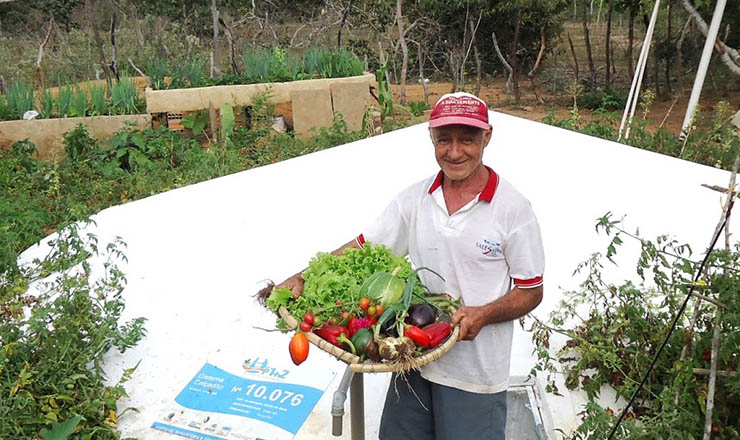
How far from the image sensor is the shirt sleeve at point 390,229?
221cm

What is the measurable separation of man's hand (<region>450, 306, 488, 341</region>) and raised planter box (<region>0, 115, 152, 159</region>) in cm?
588

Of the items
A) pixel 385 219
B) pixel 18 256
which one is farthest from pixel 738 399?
pixel 18 256

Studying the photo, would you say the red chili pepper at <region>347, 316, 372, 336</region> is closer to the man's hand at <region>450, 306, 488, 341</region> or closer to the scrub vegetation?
the man's hand at <region>450, 306, 488, 341</region>

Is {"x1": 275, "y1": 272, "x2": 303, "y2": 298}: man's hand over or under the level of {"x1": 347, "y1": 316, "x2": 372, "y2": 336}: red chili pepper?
over

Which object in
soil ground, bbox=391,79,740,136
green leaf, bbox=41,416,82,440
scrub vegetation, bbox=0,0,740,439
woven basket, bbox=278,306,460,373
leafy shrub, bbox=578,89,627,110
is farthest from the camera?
leafy shrub, bbox=578,89,627,110

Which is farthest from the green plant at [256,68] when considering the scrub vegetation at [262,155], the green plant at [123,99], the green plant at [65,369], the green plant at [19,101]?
the green plant at [65,369]

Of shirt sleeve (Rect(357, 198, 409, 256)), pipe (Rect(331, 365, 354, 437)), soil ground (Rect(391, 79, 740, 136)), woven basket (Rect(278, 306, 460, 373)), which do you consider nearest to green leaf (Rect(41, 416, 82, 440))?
pipe (Rect(331, 365, 354, 437))

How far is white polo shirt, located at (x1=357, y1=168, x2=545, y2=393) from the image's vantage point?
193cm

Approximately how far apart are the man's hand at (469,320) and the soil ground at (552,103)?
27.6ft

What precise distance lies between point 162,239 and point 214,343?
112 cm

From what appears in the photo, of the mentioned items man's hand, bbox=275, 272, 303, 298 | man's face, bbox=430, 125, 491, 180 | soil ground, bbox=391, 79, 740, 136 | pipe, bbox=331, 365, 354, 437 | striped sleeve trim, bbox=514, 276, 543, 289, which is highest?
man's face, bbox=430, 125, 491, 180

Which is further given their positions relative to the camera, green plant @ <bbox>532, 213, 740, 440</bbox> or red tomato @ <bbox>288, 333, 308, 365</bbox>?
green plant @ <bbox>532, 213, 740, 440</bbox>

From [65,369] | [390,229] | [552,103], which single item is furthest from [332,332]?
[552,103]

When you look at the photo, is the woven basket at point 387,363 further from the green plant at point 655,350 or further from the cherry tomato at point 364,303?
the green plant at point 655,350
